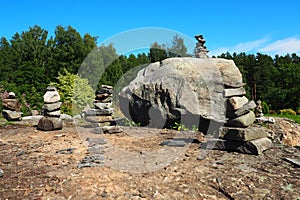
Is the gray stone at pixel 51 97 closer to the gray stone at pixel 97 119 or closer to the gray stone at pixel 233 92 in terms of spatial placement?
the gray stone at pixel 97 119

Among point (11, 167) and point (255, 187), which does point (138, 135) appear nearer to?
point (11, 167)

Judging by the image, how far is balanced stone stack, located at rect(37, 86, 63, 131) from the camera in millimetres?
8086

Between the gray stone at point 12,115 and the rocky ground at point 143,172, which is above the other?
the gray stone at point 12,115

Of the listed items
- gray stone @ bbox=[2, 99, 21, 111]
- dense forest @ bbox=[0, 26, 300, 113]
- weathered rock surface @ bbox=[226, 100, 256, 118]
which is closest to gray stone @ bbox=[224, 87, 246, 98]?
weathered rock surface @ bbox=[226, 100, 256, 118]

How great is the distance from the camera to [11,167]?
4324mm

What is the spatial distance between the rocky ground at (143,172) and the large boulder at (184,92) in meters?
1.57

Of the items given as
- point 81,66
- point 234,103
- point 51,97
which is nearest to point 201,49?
point 234,103

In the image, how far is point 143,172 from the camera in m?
4.05

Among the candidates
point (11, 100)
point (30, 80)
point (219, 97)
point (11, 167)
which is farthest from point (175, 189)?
point (30, 80)

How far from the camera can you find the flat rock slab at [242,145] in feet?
16.0

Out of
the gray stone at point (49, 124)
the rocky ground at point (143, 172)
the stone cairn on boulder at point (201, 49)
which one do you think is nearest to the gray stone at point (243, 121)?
the rocky ground at point (143, 172)

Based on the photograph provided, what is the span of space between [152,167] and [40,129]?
17.8 ft

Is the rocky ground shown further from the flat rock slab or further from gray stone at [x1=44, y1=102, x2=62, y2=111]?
gray stone at [x1=44, y1=102, x2=62, y2=111]

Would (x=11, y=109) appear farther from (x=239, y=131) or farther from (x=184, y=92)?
(x=239, y=131)
